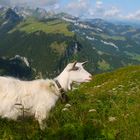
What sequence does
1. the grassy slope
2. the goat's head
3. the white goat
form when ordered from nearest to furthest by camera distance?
the grassy slope
the white goat
the goat's head

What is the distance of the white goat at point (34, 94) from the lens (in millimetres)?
11545

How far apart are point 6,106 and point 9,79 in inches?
44.4

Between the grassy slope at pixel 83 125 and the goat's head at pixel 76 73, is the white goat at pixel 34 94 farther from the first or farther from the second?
the grassy slope at pixel 83 125

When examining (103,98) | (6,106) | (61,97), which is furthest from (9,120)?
(103,98)

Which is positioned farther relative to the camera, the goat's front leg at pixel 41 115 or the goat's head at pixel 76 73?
the goat's head at pixel 76 73

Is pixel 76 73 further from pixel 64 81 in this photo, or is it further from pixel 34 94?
pixel 34 94

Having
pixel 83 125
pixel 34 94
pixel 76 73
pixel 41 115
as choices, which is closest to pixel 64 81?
pixel 76 73

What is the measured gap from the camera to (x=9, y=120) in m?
11.5

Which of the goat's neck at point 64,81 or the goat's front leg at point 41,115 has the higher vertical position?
the goat's neck at point 64,81

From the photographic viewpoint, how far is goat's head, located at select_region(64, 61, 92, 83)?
44.1ft

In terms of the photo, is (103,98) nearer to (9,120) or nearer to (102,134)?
(9,120)

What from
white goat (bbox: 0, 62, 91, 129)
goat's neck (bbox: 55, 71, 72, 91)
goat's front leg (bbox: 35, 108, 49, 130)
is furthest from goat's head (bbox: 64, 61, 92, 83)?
goat's front leg (bbox: 35, 108, 49, 130)

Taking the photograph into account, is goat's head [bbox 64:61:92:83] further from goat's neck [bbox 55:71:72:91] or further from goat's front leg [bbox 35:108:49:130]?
goat's front leg [bbox 35:108:49:130]

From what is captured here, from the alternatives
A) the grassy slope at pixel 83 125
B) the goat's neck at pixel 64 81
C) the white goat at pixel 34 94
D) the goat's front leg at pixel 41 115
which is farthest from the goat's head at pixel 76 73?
the goat's front leg at pixel 41 115
